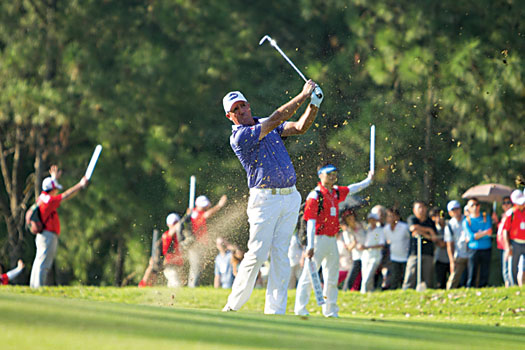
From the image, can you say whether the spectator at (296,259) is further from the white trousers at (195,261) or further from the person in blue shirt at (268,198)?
the person in blue shirt at (268,198)

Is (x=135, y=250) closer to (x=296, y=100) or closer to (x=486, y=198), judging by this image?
(x=486, y=198)

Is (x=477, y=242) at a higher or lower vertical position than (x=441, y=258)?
higher

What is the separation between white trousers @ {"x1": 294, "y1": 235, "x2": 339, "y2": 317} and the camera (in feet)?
37.2

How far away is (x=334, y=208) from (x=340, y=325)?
13.7ft

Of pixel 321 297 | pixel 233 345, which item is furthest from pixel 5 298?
pixel 321 297

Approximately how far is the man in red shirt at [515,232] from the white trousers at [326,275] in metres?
5.46

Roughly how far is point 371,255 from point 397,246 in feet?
1.59

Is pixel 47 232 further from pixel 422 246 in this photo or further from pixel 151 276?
pixel 422 246

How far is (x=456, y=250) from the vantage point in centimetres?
1686

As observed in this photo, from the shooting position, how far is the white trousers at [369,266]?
17.1 m

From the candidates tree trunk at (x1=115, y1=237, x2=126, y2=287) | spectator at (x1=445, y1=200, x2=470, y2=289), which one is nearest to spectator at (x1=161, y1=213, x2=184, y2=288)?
spectator at (x1=445, y1=200, x2=470, y2=289)

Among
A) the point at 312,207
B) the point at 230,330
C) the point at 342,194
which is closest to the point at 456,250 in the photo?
the point at 342,194

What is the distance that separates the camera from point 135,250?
25.2 metres

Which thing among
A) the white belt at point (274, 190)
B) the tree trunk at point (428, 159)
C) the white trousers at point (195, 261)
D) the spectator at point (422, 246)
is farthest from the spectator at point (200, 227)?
the white belt at point (274, 190)
